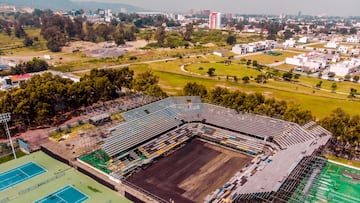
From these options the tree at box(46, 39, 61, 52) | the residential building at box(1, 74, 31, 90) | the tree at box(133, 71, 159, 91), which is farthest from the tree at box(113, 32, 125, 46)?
the tree at box(133, 71, 159, 91)

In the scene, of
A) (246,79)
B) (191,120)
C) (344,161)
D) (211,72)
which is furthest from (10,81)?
(344,161)

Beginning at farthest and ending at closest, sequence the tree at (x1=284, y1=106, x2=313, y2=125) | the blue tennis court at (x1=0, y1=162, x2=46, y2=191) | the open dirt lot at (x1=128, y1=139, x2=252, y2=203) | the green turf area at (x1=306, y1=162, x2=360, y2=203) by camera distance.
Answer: the tree at (x1=284, y1=106, x2=313, y2=125)
the blue tennis court at (x1=0, y1=162, x2=46, y2=191)
the open dirt lot at (x1=128, y1=139, x2=252, y2=203)
the green turf area at (x1=306, y1=162, x2=360, y2=203)

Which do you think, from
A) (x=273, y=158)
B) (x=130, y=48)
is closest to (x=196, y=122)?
(x=273, y=158)

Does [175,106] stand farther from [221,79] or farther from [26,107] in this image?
[221,79]

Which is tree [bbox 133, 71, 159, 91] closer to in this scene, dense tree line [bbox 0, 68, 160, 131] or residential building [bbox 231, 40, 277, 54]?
dense tree line [bbox 0, 68, 160, 131]

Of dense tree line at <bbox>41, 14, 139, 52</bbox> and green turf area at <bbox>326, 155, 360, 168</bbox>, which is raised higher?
dense tree line at <bbox>41, 14, 139, 52</bbox>

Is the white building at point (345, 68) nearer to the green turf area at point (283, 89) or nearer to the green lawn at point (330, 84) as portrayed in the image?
the green lawn at point (330, 84)

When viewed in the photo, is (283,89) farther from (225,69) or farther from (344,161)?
(344,161)
